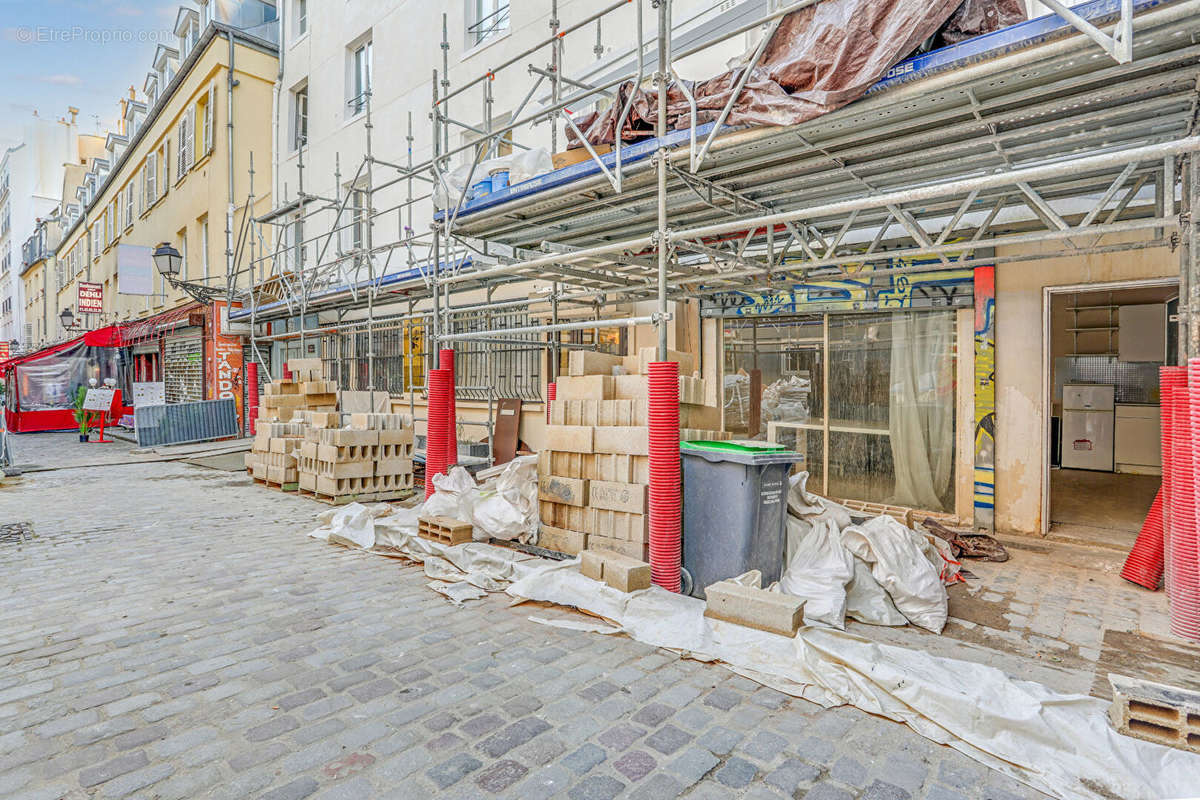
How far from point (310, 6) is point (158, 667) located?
1862 centimetres

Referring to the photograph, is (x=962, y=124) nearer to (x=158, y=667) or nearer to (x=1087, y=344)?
(x=158, y=667)

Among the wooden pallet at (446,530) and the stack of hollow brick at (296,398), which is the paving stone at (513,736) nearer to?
the wooden pallet at (446,530)

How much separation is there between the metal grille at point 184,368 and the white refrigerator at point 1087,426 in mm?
22450

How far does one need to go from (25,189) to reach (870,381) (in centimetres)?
6558

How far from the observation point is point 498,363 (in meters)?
11.9

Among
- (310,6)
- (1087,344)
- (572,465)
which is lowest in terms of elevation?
(572,465)

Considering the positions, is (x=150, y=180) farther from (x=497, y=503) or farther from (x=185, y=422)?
(x=497, y=503)

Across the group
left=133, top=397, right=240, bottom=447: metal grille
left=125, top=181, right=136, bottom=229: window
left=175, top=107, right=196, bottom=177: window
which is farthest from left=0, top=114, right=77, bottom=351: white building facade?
left=133, top=397, right=240, bottom=447: metal grille

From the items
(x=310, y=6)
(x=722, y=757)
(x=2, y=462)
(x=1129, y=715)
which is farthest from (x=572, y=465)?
(x=310, y=6)

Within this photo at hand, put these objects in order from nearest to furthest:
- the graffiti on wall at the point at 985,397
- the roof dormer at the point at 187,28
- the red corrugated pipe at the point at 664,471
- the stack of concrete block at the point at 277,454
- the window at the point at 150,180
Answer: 1. the red corrugated pipe at the point at 664,471
2. the graffiti on wall at the point at 985,397
3. the stack of concrete block at the point at 277,454
4. the roof dormer at the point at 187,28
5. the window at the point at 150,180

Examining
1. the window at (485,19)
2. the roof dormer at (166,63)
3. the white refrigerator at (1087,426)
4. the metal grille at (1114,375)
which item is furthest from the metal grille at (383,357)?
the roof dormer at (166,63)

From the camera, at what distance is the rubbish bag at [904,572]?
15.9 feet

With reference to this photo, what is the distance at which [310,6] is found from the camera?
1691 centimetres

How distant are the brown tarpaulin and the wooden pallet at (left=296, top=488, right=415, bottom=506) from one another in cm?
731
